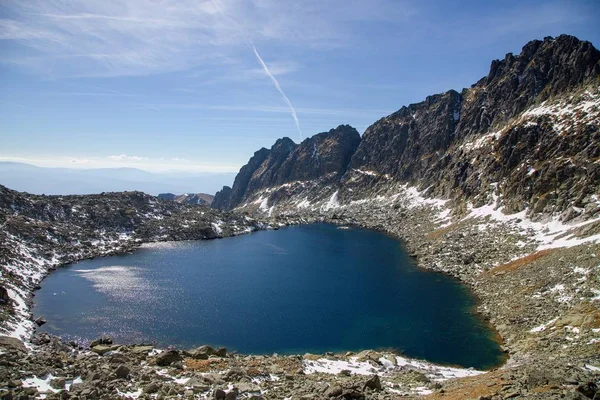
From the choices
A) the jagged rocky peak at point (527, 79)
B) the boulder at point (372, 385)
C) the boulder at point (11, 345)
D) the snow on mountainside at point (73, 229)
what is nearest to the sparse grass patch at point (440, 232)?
the jagged rocky peak at point (527, 79)

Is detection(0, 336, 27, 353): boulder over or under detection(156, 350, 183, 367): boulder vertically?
under

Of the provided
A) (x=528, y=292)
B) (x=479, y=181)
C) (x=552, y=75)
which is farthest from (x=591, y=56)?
(x=528, y=292)

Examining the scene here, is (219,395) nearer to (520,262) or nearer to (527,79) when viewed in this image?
(520,262)

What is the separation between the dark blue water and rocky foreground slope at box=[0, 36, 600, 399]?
229 inches

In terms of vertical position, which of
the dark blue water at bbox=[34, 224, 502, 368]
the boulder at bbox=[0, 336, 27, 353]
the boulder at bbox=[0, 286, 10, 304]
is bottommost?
the dark blue water at bbox=[34, 224, 502, 368]

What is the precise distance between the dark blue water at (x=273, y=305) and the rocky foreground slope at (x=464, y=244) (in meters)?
5.81

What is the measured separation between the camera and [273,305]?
72562mm

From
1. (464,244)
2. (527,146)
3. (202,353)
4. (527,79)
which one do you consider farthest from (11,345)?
(527,79)

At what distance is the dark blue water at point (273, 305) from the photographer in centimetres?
5603

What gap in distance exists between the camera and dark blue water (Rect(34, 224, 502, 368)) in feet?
184

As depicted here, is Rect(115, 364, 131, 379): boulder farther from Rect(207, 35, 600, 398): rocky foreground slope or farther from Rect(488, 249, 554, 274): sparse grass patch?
Rect(488, 249, 554, 274): sparse grass patch

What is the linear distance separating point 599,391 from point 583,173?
298 feet

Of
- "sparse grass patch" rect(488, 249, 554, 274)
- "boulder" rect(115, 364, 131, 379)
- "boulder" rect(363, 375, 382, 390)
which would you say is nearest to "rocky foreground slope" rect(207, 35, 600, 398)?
"sparse grass patch" rect(488, 249, 554, 274)

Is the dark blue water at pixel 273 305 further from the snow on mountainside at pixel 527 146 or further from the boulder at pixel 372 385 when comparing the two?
the snow on mountainside at pixel 527 146
